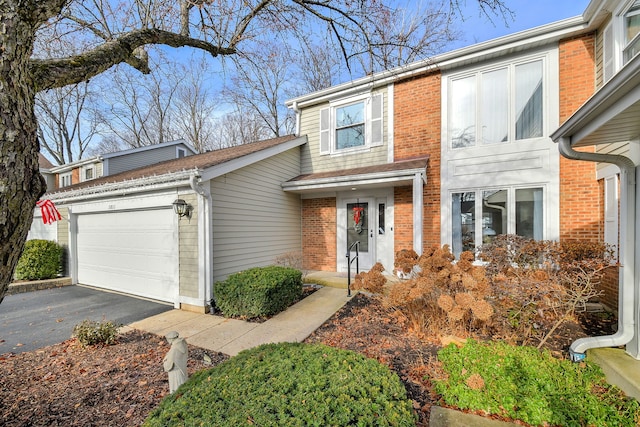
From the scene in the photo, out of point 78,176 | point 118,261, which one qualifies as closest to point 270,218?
point 118,261

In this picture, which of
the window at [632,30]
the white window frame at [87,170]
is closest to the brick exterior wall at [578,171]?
the window at [632,30]

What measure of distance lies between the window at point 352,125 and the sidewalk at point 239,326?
4637mm

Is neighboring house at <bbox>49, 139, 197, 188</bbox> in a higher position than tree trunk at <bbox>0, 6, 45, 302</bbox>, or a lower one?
higher

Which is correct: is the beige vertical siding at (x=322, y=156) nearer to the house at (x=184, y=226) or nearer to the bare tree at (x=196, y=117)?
the house at (x=184, y=226)

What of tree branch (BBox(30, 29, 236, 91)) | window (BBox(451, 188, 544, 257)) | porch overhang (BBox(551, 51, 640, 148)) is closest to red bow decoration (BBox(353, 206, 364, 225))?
window (BBox(451, 188, 544, 257))

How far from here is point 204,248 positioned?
535 cm

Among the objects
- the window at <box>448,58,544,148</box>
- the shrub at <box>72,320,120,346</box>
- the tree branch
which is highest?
the window at <box>448,58,544,148</box>

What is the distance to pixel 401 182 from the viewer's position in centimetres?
698

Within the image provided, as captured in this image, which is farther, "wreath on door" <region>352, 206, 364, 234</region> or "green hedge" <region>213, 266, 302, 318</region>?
"wreath on door" <region>352, 206, 364, 234</region>

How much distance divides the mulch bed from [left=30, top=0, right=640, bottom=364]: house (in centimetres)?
174

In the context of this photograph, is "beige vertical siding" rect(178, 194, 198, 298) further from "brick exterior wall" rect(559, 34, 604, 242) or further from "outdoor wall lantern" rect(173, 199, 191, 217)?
"brick exterior wall" rect(559, 34, 604, 242)

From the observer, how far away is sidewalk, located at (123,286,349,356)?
4.00 meters

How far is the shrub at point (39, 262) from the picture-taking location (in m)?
7.91

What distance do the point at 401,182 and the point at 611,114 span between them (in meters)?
4.59
